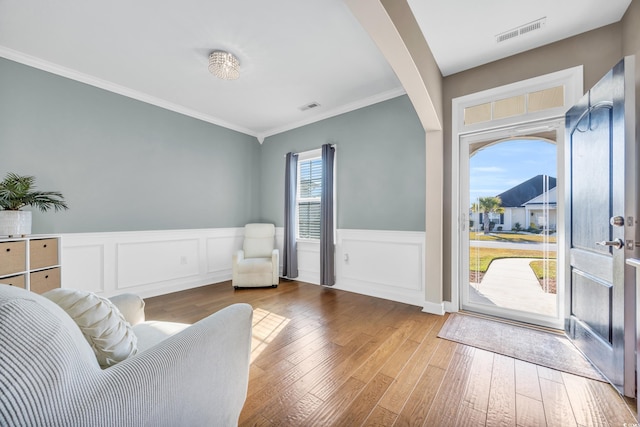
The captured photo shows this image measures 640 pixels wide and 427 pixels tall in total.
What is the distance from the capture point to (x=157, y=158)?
349 centimetres

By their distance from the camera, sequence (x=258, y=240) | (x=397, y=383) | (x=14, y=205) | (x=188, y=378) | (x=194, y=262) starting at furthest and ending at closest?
1. (x=258, y=240)
2. (x=194, y=262)
3. (x=14, y=205)
4. (x=397, y=383)
5. (x=188, y=378)

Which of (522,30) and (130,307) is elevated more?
(522,30)

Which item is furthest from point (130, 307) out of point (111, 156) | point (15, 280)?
point (111, 156)

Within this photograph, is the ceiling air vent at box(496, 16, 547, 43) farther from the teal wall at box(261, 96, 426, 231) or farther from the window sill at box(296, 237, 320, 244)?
the window sill at box(296, 237, 320, 244)

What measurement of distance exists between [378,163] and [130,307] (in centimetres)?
297

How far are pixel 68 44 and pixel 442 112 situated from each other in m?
3.83

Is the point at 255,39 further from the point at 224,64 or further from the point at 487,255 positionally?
the point at 487,255

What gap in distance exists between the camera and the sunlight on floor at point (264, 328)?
82.0 inches

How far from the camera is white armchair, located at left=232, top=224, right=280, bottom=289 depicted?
373 centimetres

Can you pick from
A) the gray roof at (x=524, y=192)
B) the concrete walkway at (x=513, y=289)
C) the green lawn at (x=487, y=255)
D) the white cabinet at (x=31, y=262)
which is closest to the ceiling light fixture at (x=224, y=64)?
the white cabinet at (x=31, y=262)

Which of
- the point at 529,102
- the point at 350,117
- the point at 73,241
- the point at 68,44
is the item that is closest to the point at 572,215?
the point at 529,102

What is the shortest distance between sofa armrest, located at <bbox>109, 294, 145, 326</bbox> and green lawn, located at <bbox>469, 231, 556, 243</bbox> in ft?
10.1

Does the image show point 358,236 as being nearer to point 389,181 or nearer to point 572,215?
→ point 389,181

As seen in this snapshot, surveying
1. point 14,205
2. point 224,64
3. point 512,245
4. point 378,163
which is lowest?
point 512,245
